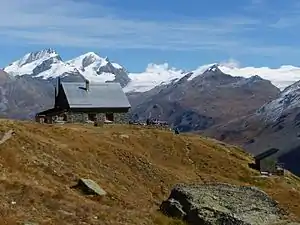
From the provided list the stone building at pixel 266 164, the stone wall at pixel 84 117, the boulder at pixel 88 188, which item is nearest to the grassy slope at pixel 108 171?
the boulder at pixel 88 188

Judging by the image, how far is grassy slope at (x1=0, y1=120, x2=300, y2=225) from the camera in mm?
36562

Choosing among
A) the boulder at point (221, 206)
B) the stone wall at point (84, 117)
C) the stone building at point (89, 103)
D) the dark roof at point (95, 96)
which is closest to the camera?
Result: the boulder at point (221, 206)

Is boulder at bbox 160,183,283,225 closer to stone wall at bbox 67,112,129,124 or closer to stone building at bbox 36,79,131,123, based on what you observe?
stone building at bbox 36,79,131,123

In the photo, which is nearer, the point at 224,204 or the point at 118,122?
the point at 224,204

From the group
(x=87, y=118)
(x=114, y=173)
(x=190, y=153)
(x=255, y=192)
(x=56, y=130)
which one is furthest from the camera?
(x=87, y=118)

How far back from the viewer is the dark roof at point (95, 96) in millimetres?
110994

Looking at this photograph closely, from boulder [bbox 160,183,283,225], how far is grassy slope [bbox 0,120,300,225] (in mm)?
1282

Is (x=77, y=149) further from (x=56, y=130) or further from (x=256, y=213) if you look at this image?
(x=256, y=213)

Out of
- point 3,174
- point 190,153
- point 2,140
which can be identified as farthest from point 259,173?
point 3,174

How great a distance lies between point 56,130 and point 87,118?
123 ft

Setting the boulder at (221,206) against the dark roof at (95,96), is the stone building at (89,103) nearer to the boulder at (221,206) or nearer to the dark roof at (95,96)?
the dark roof at (95,96)

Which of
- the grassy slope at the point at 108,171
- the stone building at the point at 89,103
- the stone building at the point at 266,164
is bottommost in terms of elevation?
the stone building at the point at 266,164

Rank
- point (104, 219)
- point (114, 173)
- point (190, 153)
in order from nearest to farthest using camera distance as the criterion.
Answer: point (104, 219) < point (114, 173) < point (190, 153)

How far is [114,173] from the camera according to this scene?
61.6 m
